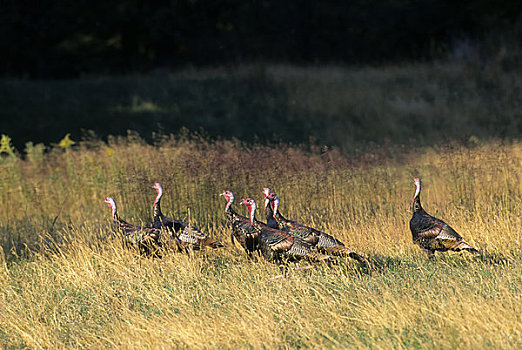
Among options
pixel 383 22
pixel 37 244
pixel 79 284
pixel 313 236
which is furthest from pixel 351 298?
pixel 383 22

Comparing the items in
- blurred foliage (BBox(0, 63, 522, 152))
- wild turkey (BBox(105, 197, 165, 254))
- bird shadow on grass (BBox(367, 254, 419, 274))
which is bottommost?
blurred foliage (BBox(0, 63, 522, 152))

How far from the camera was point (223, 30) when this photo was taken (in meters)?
34.5

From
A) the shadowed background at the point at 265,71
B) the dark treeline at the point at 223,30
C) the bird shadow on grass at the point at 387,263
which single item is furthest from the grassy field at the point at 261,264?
the dark treeline at the point at 223,30

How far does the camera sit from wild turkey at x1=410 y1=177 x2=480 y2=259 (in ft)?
21.2

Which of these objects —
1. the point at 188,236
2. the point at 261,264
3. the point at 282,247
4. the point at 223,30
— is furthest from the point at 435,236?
the point at 223,30

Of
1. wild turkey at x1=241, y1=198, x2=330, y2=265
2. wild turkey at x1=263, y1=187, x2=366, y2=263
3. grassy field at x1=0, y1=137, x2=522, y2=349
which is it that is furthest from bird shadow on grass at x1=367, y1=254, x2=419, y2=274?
wild turkey at x1=241, y1=198, x2=330, y2=265

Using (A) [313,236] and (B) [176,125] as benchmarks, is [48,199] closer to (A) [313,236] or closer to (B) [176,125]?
(A) [313,236]

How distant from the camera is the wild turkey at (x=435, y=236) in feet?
21.2

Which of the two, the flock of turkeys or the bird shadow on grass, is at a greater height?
the flock of turkeys

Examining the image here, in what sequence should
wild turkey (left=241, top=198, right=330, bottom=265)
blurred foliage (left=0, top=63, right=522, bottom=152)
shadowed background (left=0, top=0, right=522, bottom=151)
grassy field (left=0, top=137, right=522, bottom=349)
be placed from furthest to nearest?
shadowed background (left=0, top=0, right=522, bottom=151), blurred foliage (left=0, top=63, right=522, bottom=152), wild turkey (left=241, top=198, right=330, bottom=265), grassy field (left=0, top=137, right=522, bottom=349)

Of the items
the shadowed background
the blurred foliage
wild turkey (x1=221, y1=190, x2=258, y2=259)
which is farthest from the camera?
the shadowed background

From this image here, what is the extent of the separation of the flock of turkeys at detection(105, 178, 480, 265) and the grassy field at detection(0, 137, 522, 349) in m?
0.17

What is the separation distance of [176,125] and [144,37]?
15.9m

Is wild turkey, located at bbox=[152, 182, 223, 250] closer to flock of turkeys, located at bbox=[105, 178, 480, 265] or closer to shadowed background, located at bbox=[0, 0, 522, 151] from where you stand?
flock of turkeys, located at bbox=[105, 178, 480, 265]
